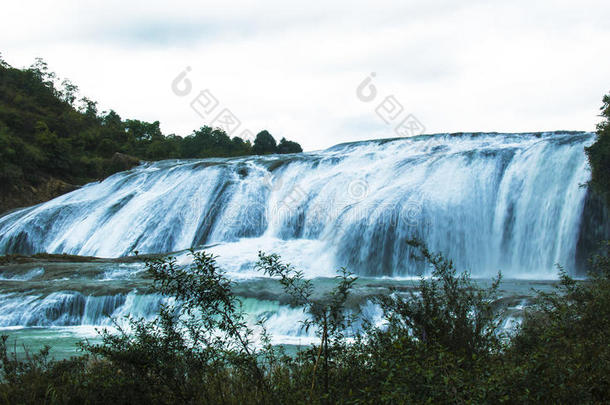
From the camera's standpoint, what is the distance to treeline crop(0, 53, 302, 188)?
129ft

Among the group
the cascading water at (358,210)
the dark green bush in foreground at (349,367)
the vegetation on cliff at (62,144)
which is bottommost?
the dark green bush in foreground at (349,367)

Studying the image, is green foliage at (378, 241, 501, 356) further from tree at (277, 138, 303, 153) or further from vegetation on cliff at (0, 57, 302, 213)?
tree at (277, 138, 303, 153)

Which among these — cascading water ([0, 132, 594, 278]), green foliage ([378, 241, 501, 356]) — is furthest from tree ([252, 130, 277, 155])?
green foliage ([378, 241, 501, 356])

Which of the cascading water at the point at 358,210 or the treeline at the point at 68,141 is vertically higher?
the treeline at the point at 68,141

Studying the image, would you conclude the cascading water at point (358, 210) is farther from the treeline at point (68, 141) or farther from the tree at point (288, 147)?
the tree at point (288, 147)

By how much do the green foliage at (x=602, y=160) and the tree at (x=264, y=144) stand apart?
39599 mm

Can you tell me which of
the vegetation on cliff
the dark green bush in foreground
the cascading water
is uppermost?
the vegetation on cliff

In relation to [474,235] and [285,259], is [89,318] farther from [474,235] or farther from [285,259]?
[474,235]

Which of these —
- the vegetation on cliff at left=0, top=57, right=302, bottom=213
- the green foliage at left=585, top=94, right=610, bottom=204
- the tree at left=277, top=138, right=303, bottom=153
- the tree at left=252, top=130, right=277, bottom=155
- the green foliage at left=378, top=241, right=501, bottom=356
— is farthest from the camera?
the tree at left=252, top=130, right=277, bottom=155

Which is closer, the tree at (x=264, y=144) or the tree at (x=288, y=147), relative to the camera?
the tree at (x=288, y=147)

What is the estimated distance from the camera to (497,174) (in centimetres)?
1934

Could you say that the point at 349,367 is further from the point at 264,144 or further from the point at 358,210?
A: the point at 264,144

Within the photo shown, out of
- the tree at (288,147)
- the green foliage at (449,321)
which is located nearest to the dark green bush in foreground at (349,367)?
the green foliage at (449,321)

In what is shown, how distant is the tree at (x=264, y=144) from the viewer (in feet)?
176
